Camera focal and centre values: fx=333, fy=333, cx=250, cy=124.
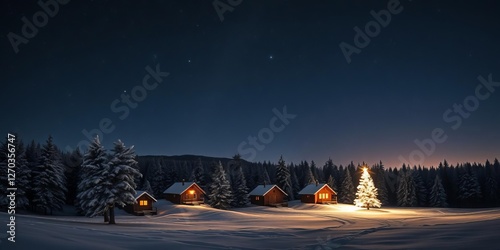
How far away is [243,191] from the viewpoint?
75062 millimetres

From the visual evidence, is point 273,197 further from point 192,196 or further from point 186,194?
point 186,194

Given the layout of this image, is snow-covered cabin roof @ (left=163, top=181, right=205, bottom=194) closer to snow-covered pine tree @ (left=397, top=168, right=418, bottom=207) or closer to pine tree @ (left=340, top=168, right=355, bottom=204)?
pine tree @ (left=340, top=168, right=355, bottom=204)

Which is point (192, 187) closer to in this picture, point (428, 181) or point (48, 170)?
point (48, 170)

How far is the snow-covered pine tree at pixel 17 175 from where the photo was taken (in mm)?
46406

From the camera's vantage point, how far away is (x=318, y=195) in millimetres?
77625

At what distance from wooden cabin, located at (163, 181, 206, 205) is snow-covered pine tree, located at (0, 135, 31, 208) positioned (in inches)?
1082

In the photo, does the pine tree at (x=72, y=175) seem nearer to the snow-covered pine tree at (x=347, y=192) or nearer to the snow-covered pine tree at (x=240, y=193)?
the snow-covered pine tree at (x=240, y=193)

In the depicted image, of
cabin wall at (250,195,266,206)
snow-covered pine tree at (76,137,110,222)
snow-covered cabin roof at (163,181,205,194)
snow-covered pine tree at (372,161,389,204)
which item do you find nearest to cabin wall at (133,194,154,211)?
snow-covered cabin roof at (163,181,205,194)

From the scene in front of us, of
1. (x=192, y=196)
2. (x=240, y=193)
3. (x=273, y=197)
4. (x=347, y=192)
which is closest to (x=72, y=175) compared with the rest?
(x=192, y=196)

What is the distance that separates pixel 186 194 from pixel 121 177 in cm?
3537

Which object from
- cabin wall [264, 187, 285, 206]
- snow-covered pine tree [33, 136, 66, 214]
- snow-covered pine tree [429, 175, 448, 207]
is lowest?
snow-covered pine tree [429, 175, 448, 207]

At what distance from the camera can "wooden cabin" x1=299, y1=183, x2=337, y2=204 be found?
253 ft

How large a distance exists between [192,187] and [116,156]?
118 ft

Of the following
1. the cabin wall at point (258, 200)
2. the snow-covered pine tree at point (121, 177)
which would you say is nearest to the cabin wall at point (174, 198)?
the cabin wall at point (258, 200)
